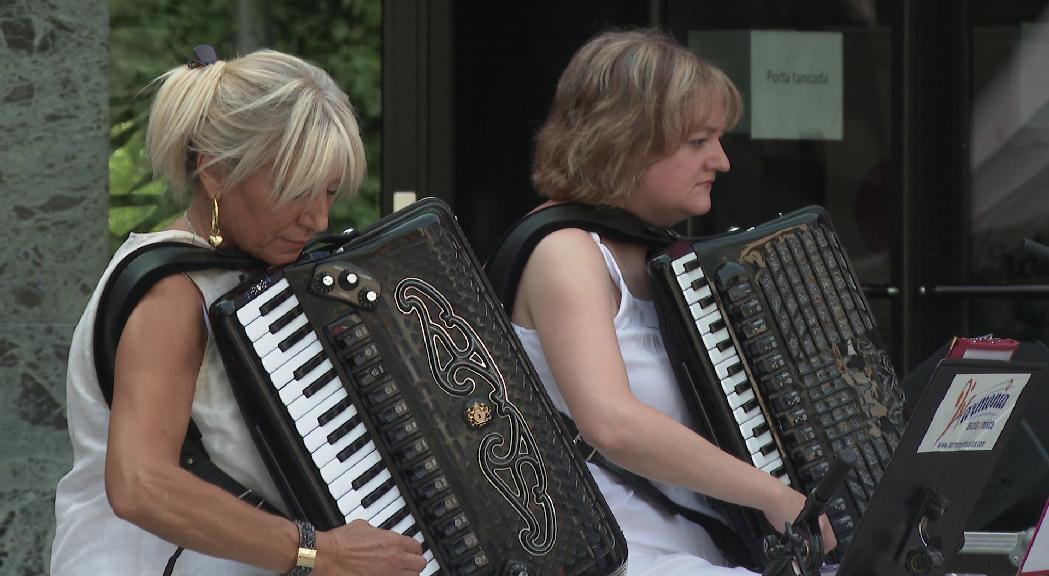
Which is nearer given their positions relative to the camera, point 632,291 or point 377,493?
point 377,493

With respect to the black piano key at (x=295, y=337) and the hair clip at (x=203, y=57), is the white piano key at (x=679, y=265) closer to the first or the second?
the black piano key at (x=295, y=337)

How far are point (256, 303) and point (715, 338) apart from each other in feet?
3.21

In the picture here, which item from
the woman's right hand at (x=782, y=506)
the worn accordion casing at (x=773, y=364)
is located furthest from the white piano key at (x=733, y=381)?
the woman's right hand at (x=782, y=506)

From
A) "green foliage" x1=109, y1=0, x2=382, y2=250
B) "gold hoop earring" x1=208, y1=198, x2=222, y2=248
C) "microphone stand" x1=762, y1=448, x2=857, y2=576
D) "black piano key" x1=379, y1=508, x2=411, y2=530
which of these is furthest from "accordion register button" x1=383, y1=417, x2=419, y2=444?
"green foliage" x1=109, y1=0, x2=382, y2=250

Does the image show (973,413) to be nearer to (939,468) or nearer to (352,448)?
(939,468)

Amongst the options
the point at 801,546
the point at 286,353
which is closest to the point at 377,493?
the point at 286,353

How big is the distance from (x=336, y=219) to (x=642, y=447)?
2.28 metres

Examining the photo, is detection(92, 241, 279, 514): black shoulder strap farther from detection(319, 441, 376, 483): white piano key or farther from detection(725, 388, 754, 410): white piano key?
detection(725, 388, 754, 410): white piano key

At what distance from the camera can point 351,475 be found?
244 cm

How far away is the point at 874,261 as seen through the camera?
205 inches

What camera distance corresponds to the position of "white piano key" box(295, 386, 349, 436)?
7.87ft

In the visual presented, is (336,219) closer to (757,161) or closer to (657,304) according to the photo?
(757,161)

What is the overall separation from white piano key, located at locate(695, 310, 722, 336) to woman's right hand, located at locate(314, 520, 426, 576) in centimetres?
82

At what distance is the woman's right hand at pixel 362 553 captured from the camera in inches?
93.6
